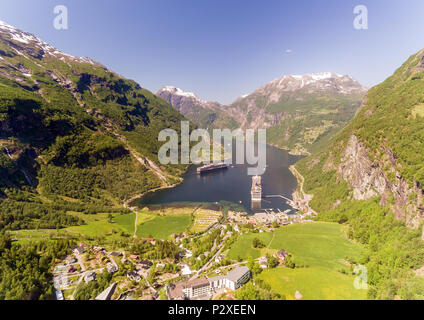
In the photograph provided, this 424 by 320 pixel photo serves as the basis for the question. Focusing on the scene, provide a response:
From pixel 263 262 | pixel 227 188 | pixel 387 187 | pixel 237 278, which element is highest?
pixel 387 187

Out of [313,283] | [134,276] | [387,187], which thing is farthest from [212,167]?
[313,283]

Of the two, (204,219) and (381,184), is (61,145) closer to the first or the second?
(204,219)

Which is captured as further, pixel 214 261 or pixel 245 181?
pixel 245 181

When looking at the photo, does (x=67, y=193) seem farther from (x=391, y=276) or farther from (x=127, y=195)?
(x=391, y=276)

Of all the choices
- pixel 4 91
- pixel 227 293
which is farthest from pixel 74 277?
pixel 4 91

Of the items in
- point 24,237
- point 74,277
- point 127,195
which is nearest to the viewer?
point 74,277
